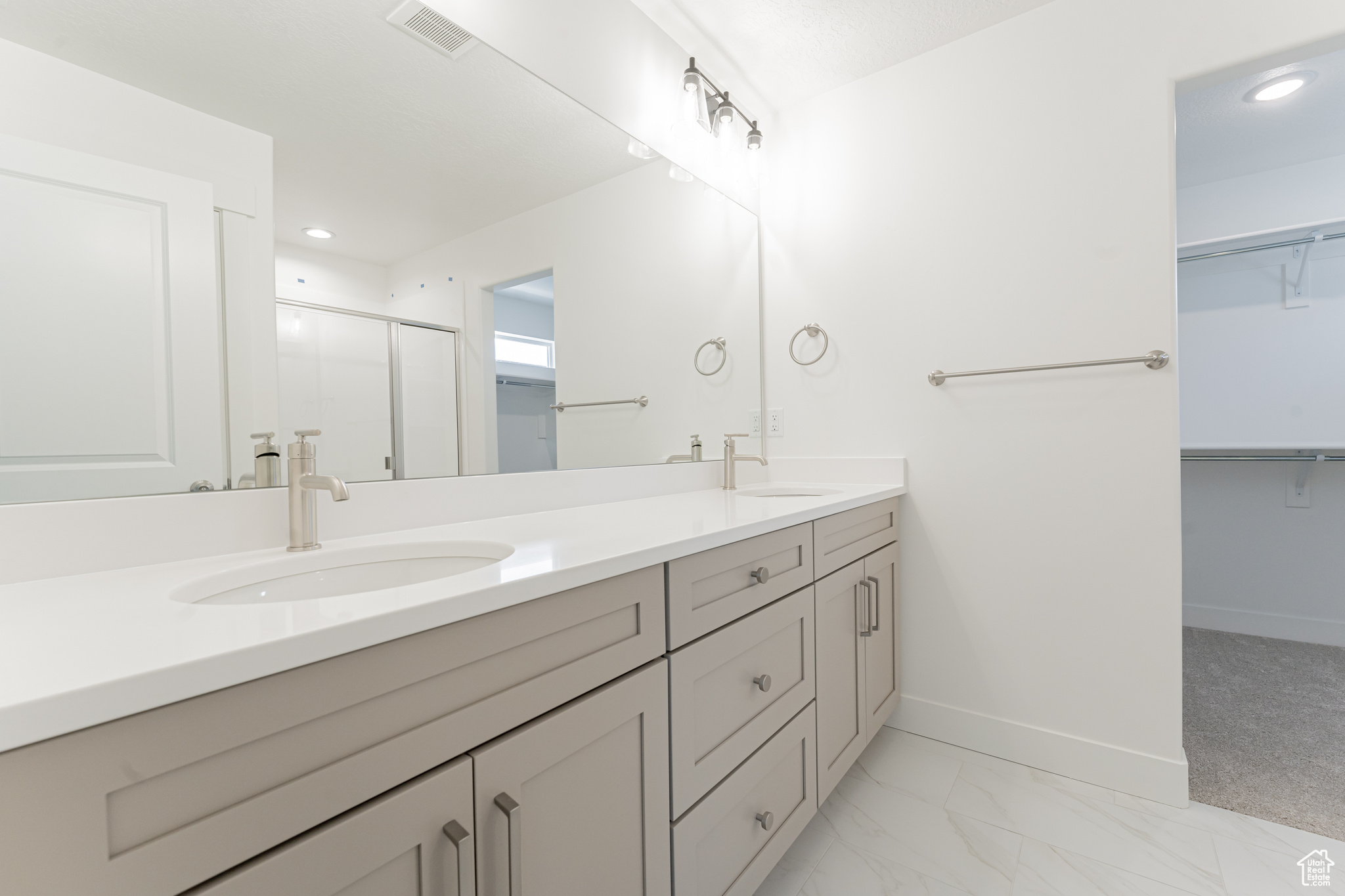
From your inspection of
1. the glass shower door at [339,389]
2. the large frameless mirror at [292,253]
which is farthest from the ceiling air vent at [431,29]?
the glass shower door at [339,389]

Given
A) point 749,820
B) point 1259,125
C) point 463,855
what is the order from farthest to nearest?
point 1259,125, point 749,820, point 463,855

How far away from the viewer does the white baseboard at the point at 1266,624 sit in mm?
2561

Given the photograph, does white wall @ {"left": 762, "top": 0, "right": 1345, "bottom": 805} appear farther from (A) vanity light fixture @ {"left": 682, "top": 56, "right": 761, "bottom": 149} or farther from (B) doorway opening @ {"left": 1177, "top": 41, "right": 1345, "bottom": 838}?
(B) doorway opening @ {"left": 1177, "top": 41, "right": 1345, "bottom": 838}

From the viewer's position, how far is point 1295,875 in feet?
4.15

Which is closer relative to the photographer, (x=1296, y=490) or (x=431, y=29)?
(x=431, y=29)

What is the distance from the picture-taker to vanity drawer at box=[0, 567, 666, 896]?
0.39 meters

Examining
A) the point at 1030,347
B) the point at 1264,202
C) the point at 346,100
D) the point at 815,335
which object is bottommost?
the point at 1030,347

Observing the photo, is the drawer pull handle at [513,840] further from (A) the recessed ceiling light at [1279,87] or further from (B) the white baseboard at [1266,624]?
(A) the recessed ceiling light at [1279,87]

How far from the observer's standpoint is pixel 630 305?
1759 millimetres

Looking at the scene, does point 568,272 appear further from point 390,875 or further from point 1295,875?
point 1295,875

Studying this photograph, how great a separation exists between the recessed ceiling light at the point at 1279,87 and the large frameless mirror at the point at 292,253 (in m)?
2.26

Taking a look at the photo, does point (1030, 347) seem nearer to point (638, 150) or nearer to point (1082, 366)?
point (1082, 366)

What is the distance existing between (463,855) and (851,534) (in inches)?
48.4

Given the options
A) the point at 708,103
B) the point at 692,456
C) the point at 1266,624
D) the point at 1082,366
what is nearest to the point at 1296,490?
the point at 1266,624
